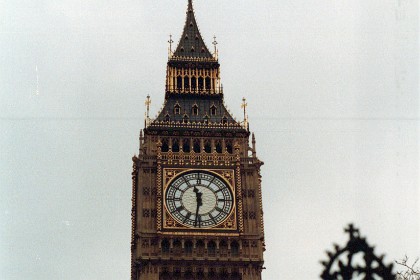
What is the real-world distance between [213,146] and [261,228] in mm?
6071

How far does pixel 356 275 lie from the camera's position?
349 inches

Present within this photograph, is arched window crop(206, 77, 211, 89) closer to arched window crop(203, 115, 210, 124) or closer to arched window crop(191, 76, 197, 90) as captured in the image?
arched window crop(191, 76, 197, 90)

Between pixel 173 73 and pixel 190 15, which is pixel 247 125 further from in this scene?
pixel 190 15

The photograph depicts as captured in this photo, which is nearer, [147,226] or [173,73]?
[147,226]

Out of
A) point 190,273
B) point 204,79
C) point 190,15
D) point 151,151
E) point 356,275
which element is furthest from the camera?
point 190,15

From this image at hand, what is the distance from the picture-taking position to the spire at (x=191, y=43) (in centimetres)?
5919

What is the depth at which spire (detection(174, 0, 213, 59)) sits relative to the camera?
194 ft

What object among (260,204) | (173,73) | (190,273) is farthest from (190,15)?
(190,273)

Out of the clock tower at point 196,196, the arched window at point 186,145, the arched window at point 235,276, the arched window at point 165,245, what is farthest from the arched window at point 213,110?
the arched window at point 235,276

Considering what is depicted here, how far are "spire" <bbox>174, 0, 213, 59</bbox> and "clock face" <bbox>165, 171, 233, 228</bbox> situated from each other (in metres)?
10.9

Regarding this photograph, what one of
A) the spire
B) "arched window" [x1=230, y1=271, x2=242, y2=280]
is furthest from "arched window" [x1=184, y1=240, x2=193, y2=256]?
the spire

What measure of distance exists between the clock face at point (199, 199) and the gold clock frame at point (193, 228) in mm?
167

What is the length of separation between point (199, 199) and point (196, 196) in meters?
0.26

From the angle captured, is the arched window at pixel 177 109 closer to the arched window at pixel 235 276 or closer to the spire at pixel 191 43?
the spire at pixel 191 43
